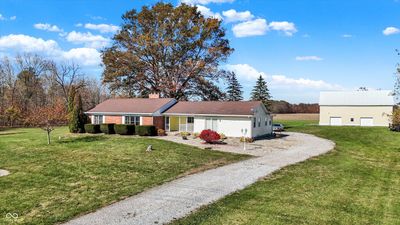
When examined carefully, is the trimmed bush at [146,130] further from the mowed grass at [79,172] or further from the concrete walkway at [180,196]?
the concrete walkway at [180,196]

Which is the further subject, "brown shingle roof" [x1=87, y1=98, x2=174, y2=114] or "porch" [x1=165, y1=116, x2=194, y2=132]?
"brown shingle roof" [x1=87, y1=98, x2=174, y2=114]

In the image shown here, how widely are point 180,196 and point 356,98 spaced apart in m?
50.6

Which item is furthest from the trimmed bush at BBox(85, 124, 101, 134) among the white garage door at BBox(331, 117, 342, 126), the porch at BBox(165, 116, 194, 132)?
the white garage door at BBox(331, 117, 342, 126)

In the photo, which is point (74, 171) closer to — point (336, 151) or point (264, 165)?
point (264, 165)

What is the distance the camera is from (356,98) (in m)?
55.5

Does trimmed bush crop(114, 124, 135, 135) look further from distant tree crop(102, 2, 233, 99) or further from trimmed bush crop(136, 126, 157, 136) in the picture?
distant tree crop(102, 2, 233, 99)

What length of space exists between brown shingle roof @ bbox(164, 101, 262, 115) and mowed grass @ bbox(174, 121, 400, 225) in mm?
13783

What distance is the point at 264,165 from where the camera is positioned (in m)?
19.7

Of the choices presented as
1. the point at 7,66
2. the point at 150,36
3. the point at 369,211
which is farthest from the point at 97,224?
the point at 7,66

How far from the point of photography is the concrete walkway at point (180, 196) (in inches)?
395

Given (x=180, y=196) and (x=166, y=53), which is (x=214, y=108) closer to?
(x=166, y=53)

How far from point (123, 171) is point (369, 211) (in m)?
11.1

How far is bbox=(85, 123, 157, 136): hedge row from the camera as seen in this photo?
117ft

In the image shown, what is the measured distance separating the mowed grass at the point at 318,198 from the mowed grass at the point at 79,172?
13.0 ft
